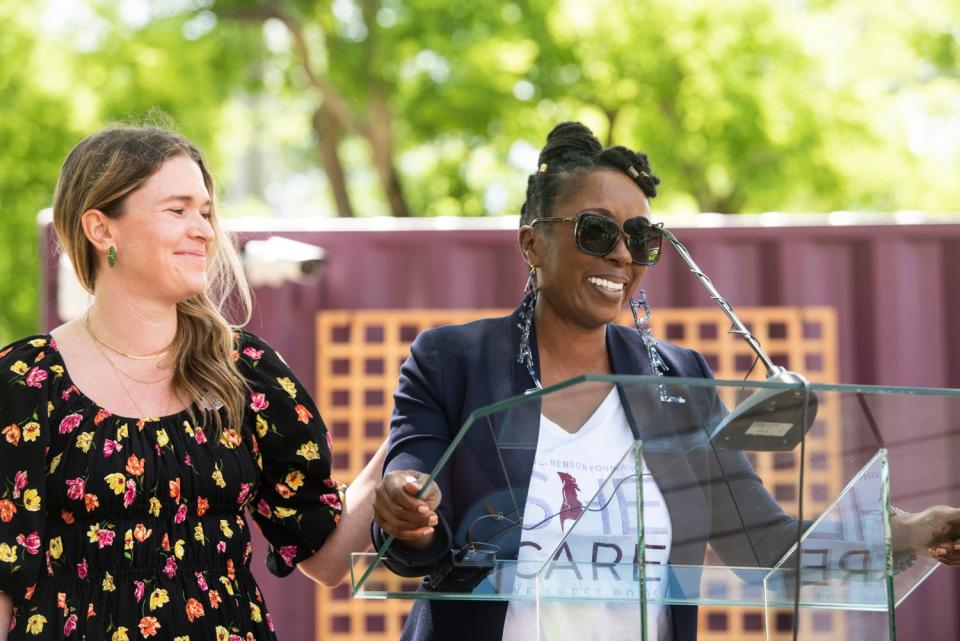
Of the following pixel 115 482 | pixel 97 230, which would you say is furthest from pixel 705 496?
pixel 97 230

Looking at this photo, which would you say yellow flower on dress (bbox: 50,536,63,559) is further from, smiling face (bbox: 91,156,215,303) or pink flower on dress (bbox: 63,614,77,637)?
smiling face (bbox: 91,156,215,303)

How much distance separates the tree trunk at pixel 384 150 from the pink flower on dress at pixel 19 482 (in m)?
12.1

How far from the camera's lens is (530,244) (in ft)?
8.30

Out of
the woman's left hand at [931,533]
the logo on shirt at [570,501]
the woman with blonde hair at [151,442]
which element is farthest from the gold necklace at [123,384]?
the woman's left hand at [931,533]

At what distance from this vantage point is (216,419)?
2428 millimetres

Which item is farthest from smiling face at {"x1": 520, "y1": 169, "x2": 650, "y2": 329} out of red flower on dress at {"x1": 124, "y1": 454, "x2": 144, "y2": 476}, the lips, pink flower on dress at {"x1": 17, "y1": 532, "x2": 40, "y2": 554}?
pink flower on dress at {"x1": 17, "y1": 532, "x2": 40, "y2": 554}

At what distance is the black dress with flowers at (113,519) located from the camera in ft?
7.36

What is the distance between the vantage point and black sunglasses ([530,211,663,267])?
2377mm

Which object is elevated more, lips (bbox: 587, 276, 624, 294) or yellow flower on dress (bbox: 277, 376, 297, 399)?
lips (bbox: 587, 276, 624, 294)

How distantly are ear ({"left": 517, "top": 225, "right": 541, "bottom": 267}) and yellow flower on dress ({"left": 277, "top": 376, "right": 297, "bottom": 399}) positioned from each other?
1.70 ft

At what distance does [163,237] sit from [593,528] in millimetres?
983

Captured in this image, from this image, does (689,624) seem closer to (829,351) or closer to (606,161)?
(606,161)

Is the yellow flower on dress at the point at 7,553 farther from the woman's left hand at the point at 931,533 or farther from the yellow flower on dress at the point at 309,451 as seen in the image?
the woman's left hand at the point at 931,533

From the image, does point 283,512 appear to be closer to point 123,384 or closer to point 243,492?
point 243,492
